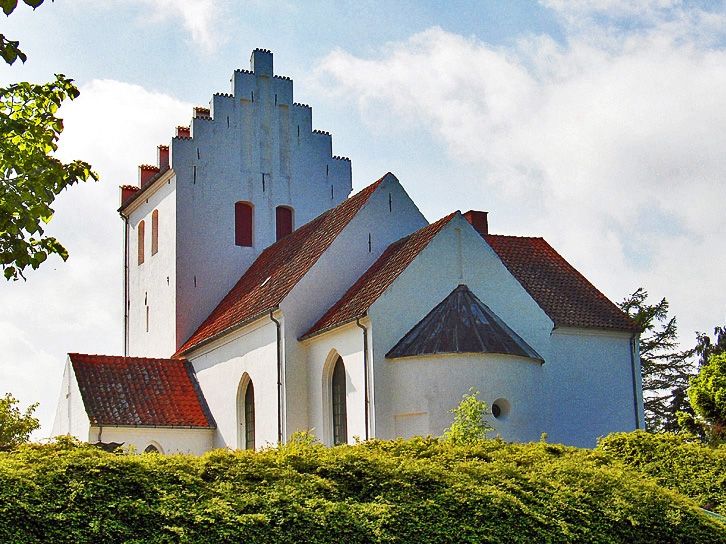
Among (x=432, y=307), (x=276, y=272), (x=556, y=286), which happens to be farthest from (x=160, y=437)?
(x=556, y=286)

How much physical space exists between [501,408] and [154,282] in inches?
649

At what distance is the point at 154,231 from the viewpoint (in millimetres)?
38125

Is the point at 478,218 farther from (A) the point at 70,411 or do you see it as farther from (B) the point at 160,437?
(A) the point at 70,411

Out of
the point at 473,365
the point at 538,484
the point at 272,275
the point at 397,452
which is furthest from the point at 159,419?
the point at 538,484

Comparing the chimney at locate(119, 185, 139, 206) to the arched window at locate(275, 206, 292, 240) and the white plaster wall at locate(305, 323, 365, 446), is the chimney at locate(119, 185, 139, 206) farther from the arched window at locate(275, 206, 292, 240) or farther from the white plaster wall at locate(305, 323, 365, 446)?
the white plaster wall at locate(305, 323, 365, 446)

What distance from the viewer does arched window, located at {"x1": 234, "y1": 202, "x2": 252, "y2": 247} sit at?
36406 mm

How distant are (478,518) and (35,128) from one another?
7.30 meters

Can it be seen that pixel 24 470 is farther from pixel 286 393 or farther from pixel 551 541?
pixel 286 393

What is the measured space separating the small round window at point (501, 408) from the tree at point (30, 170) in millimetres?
13891

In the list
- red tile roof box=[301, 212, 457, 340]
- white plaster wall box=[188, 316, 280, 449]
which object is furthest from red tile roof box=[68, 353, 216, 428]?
red tile roof box=[301, 212, 457, 340]

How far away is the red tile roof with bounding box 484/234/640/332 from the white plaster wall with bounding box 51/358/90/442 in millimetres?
12602

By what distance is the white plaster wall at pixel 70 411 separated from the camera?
1188 inches

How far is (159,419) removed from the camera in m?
30.9

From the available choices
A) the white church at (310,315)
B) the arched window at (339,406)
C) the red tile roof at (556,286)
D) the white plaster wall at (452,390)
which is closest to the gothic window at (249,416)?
the white church at (310,315)
